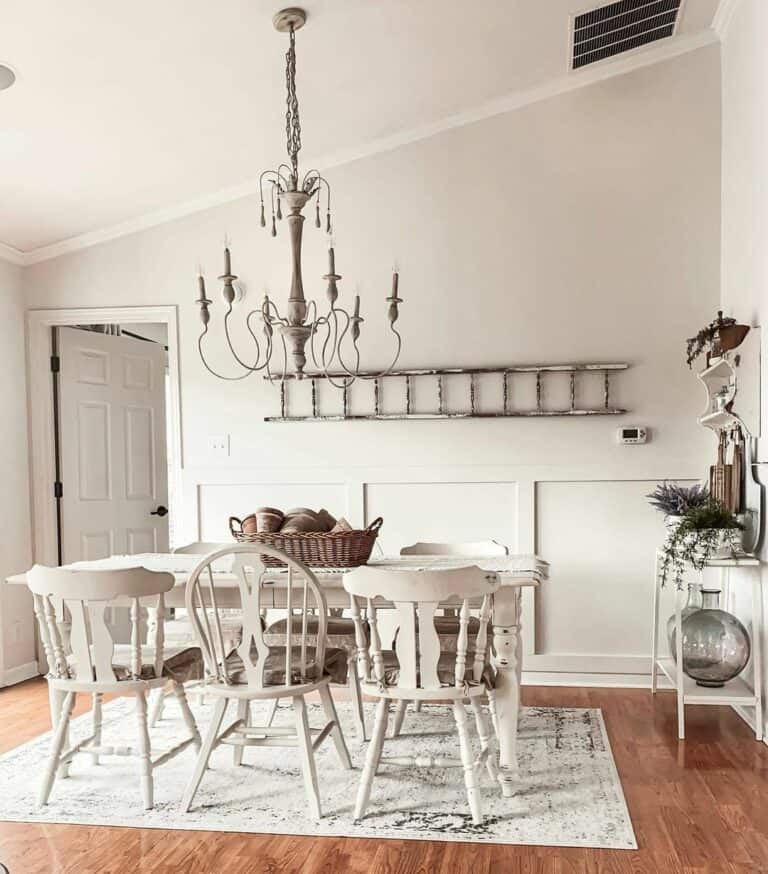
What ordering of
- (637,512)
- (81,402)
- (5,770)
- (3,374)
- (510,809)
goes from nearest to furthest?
1. (510,809)
2. (5,770)
3. (637,512)
4. (3,374)
5. (81,402)

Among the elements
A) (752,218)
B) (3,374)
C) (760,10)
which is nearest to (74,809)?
(3,374)

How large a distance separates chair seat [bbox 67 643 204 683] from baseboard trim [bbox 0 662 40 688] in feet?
5.53

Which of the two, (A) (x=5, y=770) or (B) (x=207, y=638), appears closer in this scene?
(B) (x=207, y=638)

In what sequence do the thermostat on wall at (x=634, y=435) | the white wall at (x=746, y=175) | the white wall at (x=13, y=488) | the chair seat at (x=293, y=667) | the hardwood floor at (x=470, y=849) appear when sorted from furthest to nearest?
the white wall at (x=13, y=488)
the thermostat on wall at (x=634, y=435)
the white wall at (x=746, y=175)
the chair seat at (x=293, y=667)
the hardwood floor at (x=470, y=849)

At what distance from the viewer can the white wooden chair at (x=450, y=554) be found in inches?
135

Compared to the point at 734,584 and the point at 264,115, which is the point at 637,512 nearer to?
the point at 734,584

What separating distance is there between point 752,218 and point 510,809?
2.59 meters

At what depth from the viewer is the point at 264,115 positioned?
4125 mm

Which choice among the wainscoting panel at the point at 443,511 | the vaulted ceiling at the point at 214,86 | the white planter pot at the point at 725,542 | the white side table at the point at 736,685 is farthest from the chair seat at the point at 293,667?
the vaulted ceiling at the point at 214,86

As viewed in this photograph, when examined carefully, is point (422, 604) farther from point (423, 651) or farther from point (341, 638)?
point (341, 638)

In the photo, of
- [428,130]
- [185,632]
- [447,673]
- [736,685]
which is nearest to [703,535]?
[736,685]

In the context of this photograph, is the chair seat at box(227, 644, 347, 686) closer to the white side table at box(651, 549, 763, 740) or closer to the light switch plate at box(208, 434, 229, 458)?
the white side table at box(651, 549, 763, 740)

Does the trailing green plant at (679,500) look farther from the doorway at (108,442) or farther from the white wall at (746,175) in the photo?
the doorway at (108,442)

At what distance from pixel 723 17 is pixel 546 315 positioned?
5.22 ft
